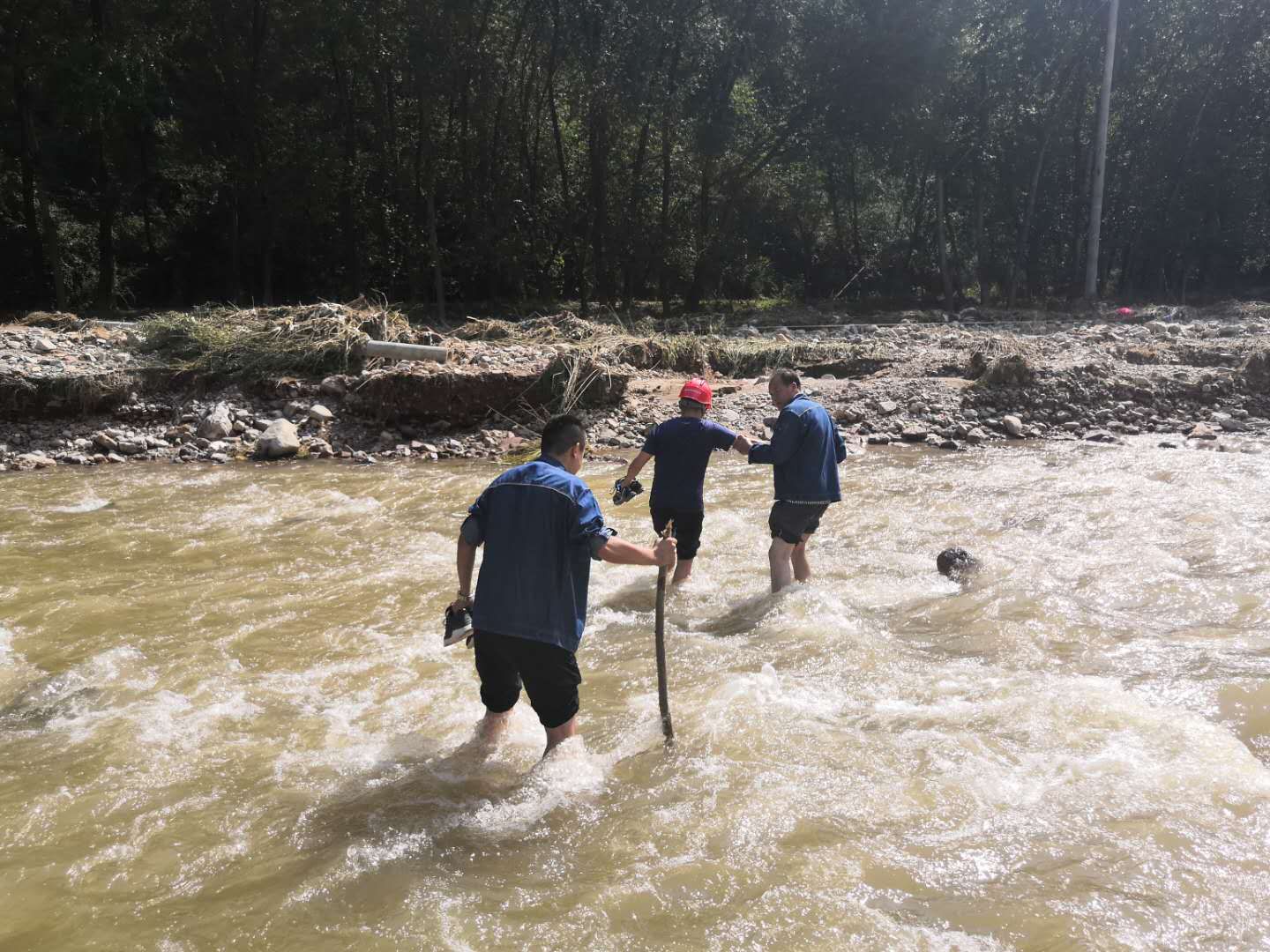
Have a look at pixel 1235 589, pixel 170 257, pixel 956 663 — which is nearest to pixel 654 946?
pixel 956 663

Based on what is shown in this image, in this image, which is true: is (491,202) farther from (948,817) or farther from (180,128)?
(948,817)

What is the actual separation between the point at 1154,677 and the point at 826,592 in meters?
2.11

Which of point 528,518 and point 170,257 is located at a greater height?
point 170,257

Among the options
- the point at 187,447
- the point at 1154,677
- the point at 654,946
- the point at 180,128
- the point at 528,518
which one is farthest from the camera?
the point at 180,128

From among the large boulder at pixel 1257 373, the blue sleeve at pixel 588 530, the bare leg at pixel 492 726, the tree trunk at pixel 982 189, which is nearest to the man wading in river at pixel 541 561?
the blue sleeve at pixel 588 530

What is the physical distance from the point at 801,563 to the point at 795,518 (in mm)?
573

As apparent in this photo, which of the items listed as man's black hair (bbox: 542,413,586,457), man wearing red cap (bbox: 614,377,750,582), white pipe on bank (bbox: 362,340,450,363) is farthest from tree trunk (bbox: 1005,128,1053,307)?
man's black hair (bbox: 542,413,586,457)

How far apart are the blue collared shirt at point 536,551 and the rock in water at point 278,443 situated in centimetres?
882

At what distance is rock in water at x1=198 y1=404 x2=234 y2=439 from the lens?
12047 mm

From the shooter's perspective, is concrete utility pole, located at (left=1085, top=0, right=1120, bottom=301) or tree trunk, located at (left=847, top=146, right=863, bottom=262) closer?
concrete utility pole, located at (left=1085, top=0, right=1120, bottom=301)

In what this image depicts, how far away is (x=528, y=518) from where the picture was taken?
3682 millimetres

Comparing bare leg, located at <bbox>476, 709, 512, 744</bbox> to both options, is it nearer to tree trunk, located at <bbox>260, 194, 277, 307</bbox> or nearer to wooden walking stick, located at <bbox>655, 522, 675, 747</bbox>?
wooden walking stick, located at <bbox>655, 522, 675, 747</bbox>

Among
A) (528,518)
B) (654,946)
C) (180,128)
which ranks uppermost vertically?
(180,128)

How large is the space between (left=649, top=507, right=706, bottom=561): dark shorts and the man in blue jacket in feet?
1.85
